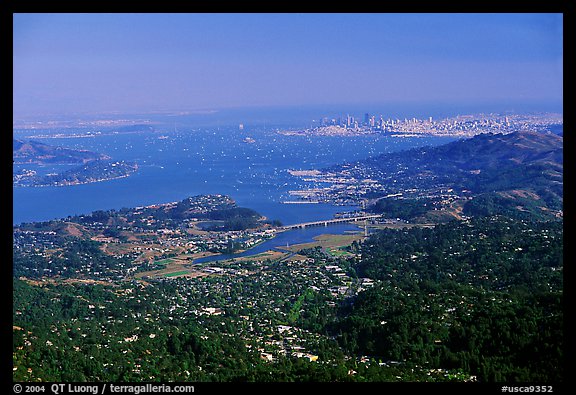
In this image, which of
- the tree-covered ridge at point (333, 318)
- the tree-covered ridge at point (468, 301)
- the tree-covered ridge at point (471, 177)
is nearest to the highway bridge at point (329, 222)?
the tree-covered ridge at point (471, 177)

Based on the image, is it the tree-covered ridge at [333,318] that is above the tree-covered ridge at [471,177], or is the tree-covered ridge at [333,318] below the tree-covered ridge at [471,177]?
below

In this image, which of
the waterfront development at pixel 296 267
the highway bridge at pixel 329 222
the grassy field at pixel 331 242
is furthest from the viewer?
the highway bridge at pixel 329 222

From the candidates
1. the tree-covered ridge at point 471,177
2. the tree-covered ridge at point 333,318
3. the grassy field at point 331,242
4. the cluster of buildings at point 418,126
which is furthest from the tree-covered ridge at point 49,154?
the tree-covered ridge at point 333,318

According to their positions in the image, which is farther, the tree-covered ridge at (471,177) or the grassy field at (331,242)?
the tree-covered ridge at (471,177)

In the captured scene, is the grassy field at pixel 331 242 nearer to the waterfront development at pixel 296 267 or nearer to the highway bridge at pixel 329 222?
the waterfront development at pixel 296 267

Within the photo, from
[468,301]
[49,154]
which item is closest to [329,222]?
[468,301]

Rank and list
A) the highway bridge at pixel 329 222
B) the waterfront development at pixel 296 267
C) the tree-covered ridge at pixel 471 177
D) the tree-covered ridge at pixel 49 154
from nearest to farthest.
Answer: the waterfront development at pixel 296 267, the highway bridge at pixel 329 222, the tree-covered ridge at pixel 471 177, the tree-covered ridge at pixel 49 154

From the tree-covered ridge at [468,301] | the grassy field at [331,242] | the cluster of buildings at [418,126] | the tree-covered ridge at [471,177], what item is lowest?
the grassy field at [331,242]

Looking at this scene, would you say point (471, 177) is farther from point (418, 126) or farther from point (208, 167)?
point (208, 167)

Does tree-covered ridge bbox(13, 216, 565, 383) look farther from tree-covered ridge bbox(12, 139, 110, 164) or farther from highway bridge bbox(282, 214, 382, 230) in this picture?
tree-covered ridge bbox(12, 139, 110, 164)

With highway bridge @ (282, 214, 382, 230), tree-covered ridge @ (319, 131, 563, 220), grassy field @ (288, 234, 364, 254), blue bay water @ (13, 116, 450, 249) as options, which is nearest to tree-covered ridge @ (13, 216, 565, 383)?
grassy field @ (288, 234, 364, 254)
